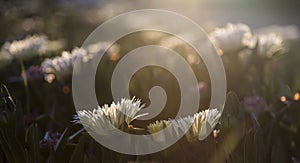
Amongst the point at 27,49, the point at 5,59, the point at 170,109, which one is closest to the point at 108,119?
the point at 170,109

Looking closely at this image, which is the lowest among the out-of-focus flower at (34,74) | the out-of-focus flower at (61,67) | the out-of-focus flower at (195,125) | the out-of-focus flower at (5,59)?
the out-of-focus flower at (195,125)

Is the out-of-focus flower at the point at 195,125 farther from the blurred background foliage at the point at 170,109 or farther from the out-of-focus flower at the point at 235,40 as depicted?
the out-of-focus flower at the point at 235,40

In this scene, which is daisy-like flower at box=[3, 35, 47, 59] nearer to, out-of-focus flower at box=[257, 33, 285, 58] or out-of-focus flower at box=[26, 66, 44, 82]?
out-of-focus flower at box=[26, 66, 44, 82]

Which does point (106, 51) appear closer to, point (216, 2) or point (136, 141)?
point (136, 141)

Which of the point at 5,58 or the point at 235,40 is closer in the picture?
the point at 235,40

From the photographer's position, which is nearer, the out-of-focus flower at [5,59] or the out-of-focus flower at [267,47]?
the out-of-focus flower at [267,47]

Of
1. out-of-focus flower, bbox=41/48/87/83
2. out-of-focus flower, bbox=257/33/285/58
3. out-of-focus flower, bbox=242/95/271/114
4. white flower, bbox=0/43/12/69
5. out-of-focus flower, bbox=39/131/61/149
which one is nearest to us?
out-of-focus flower, bbox=39/131/61/149

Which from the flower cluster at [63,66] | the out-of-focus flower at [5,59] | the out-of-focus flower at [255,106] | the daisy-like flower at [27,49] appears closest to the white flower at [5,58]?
the out-of-focus flower at [5,59]

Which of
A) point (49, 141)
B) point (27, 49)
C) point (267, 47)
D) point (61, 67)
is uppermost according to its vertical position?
point (27, 49)

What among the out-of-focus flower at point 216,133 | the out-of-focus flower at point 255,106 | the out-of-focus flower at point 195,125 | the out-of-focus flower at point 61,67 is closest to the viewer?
the out-of-focus flower at point 195,125

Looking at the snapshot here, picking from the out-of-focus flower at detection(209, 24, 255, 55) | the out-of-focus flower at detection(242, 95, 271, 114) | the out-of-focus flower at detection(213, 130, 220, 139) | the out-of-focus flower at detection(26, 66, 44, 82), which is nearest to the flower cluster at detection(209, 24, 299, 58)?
the out-of-focus flower at detection(209, 24, 255, 55)

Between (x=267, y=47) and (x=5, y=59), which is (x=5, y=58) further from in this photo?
(x=267, y=47)

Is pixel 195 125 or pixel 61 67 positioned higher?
pixel 61 67
